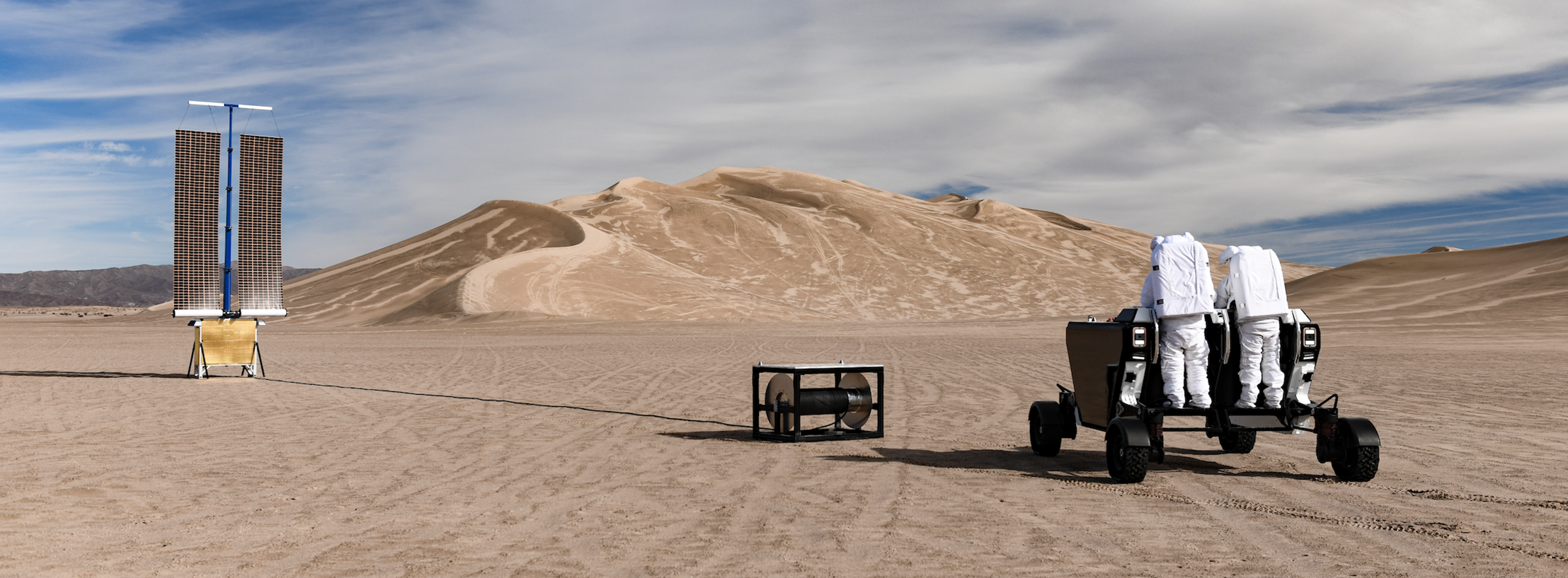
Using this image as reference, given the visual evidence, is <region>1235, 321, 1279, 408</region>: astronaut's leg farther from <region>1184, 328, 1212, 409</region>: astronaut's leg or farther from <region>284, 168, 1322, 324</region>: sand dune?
<region>284, 168, 1322, 324</region>: sand dune

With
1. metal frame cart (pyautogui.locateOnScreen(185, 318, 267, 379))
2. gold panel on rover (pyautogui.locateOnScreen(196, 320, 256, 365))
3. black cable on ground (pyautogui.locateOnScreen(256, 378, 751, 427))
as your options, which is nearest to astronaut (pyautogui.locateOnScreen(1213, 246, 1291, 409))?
black cable on ground (pyautogui.locateOnScreen(256, 378, 751, 427))

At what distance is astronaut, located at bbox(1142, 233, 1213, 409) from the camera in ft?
26.4

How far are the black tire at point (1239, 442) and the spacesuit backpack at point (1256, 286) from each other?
1940 mm

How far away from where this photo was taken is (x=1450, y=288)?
49.3 meters

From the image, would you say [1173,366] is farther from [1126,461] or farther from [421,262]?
[421,262]

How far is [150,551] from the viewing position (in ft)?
19.2

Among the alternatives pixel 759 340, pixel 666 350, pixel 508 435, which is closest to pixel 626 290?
pixel 759 340

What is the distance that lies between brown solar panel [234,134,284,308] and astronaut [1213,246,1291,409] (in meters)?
19.4

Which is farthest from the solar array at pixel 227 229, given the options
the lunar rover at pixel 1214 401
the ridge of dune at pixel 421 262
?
the ridge of dune at pixel 421 262

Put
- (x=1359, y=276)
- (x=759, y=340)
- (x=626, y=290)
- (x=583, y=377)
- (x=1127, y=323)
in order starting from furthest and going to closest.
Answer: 1. (x=626, y=290)
2. (x=1359, y=276)
3. (x=759, y=340)
4. (x=583, y=377)
5. (x=1127, y=323)

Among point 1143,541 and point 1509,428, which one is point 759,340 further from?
point 1143,541

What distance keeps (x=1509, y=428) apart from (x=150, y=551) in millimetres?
12547

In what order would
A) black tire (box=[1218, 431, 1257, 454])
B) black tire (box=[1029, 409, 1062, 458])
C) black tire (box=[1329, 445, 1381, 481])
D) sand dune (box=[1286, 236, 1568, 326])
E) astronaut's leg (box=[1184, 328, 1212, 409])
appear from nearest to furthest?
black tire (box=[1329, 445, 1381, 481]) < astronaut's leg (box=[1184, 328, 1212, 409]) < black tire (box=[1029, 409, 1062, 458]) < black tire (box=[1218, 431, 1257, 454]) < sand dune (box=[1286, 236, 1568, 326])

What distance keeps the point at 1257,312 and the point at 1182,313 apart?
2.14 feet
